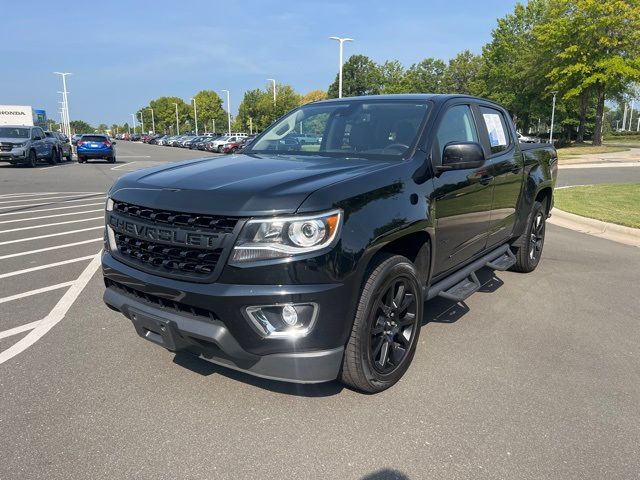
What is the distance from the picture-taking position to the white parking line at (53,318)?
3.80m

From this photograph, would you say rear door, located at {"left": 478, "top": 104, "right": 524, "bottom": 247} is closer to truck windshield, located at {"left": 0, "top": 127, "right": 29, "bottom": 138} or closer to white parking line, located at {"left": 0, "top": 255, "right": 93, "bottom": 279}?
white parking line, located at {"left": 0, "top": 255, "right": 93, "bottom": 279}

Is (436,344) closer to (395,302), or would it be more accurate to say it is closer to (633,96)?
(395,302)

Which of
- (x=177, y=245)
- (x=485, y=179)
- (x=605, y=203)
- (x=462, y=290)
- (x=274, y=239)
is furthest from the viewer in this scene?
(x=605, y=203)

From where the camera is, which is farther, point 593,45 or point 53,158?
point 593,45

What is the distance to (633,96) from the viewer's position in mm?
45312

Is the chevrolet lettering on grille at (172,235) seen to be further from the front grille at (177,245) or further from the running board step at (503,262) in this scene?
the running board step at (503,262)

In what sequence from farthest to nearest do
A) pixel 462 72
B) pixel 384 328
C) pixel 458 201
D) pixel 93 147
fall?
pixel 462 72
pixel 93 147
pixel 458 201
pixel 384 328

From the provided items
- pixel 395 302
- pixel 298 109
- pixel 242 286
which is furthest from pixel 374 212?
pixel 298 109

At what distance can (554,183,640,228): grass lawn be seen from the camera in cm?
927

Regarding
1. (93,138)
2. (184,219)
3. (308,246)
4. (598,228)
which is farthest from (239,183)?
(93,138)

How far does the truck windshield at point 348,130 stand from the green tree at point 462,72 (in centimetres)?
7090

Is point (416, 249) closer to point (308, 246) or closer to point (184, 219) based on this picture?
point (308, 246)

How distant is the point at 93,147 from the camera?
27594 millimetres

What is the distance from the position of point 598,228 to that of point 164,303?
8.29m
